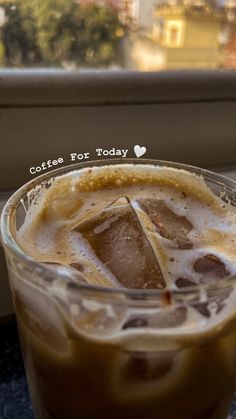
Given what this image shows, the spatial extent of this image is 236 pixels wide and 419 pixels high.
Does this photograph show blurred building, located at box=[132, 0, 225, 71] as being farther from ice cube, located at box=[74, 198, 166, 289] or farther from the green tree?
ice cube, located at box=[74, 198, 166, 289]

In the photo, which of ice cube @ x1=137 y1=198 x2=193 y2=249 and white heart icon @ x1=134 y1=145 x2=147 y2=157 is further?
white heart icon @ x1=134 y1=145 x2=147 y2=157

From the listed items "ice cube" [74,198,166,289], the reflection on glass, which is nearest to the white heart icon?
the reflection on glass

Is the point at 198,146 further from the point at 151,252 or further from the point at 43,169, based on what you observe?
the point at 151,252

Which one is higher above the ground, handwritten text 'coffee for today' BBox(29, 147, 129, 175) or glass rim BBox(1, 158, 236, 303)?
glass rim BBox(1, 158, 236, 303)

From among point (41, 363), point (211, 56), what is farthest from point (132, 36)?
point (41, 363)

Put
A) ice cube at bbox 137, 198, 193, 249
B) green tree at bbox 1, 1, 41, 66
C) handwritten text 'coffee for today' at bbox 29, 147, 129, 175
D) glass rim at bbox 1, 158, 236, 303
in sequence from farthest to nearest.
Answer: green tree at bbox 1, 1, 41, 66, handwritten text 'coffee for today' at bbox 29, 147, 129, 175, ice cube at bbox 137, 198, 193, 249, glass rim at bbox 1, 158, 236, 303

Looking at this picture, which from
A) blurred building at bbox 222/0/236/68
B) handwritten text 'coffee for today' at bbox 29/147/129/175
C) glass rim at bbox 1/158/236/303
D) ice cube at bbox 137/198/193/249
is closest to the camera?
glass rim at bbox 1/158/236/303
